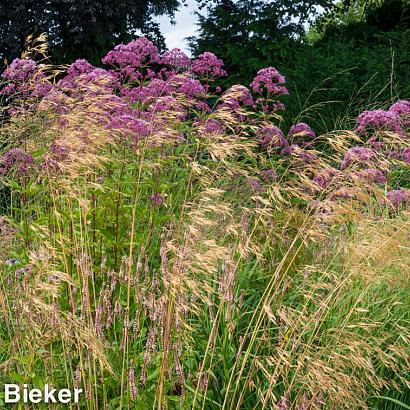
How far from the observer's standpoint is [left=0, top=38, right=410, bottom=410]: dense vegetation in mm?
2811

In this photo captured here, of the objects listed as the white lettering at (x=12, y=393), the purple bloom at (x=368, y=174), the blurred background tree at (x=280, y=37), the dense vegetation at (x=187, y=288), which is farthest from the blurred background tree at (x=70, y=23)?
the white lettering at (x=12, y=393)

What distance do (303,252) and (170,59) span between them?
118 inches

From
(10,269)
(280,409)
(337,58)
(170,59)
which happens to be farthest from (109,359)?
(337,58)

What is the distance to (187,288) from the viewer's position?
3.60m

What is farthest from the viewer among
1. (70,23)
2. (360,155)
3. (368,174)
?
(70,23)

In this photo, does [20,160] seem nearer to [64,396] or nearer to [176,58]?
Result: [64,396]

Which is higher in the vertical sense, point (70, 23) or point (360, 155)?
point (70, 23)

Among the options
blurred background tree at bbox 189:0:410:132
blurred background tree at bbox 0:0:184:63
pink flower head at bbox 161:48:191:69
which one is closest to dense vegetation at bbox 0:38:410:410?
pink flower head at bbox 161:48:191:69

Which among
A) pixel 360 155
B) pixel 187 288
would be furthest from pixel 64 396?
pixel 360 155

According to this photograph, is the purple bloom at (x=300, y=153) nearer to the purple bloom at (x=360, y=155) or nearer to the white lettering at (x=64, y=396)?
the purple bloom at (x=360, y=155)

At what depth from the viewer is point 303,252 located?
461 centimetres

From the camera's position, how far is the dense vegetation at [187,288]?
2.81 metres

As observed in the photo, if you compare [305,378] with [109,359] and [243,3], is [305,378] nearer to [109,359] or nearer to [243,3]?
[109,359]

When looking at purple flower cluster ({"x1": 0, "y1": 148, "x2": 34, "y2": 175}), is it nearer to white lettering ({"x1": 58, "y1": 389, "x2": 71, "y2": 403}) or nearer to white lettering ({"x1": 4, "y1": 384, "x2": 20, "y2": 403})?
white lettering ({"x1": 4, "y1": 384, "x2": 20, "y2": 403})
